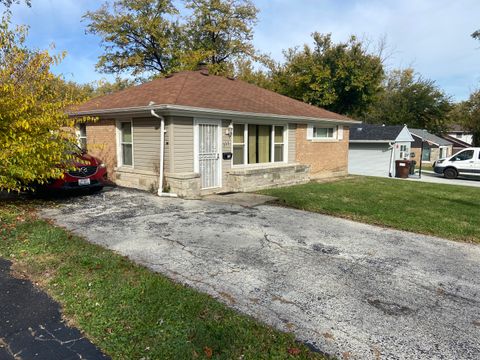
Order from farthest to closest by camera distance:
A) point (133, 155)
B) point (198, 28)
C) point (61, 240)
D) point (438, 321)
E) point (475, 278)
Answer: point (198, 28) → point (133, 155) → point (61, 240) → point (475, 278) → point (438, 321)

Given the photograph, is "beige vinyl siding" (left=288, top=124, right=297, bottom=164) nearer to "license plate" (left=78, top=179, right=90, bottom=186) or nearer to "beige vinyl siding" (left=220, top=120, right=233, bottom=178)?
"beige vinyl siding" (left=220, top=120, right=233, bottom=178)

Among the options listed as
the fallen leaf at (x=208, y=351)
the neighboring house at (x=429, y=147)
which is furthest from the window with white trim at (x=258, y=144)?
the neighboring house at (x=429, y=147)

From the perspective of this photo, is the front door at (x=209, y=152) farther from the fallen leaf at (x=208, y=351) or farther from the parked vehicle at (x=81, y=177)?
the fallen leaf at (x=208, y=351)

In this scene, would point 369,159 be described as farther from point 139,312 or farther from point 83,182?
point 139,312

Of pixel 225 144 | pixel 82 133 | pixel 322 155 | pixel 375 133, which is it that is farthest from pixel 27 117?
pixel 375 133

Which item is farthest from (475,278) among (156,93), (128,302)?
(156,93)

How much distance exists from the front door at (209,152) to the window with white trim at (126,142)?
2.45 meters

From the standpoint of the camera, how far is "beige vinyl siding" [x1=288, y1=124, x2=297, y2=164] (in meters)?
14.2

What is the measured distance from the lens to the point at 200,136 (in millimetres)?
10625

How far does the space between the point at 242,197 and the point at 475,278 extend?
21.5 feet

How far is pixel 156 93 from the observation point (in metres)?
11.4

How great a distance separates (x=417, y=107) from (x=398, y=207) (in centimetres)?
3500

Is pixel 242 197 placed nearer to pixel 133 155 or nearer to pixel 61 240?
pixel 133 155

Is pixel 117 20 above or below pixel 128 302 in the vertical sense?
above
